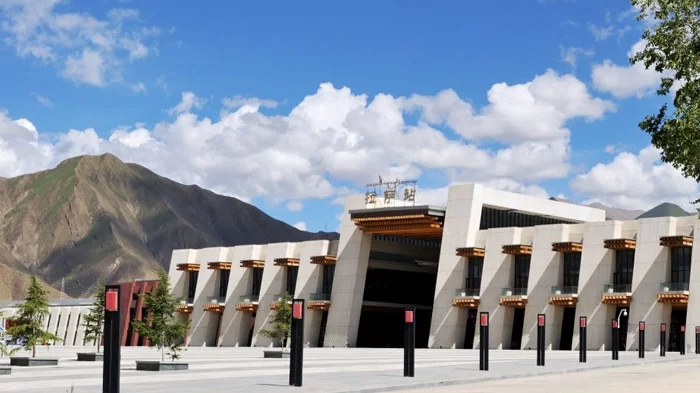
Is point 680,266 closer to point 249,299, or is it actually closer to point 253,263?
point 253,263

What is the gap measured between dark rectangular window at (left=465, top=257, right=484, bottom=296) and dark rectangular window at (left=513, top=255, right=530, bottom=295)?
3.34 m

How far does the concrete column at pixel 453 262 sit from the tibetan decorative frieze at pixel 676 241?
17.4 metres

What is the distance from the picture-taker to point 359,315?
98000mm

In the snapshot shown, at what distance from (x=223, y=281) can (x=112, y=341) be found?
98210 millimetres

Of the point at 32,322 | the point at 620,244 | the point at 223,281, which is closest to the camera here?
the point at 32,322

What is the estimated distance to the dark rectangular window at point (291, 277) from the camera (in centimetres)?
10700

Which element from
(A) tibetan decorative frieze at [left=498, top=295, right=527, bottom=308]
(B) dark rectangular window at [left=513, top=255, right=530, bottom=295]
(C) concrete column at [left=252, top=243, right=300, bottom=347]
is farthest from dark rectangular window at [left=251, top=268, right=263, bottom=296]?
(A) tibetan decorative frieze at [left=498, top=295, right=527, bottom=308]

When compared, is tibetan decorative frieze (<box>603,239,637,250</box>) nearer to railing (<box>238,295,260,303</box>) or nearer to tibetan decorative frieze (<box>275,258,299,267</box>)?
tibetan decorative frieze (<box>275,258,299,267</box>)

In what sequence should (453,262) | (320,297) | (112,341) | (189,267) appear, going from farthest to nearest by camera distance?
(189,267), (320,297), (453,262), (112,341)

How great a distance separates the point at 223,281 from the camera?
380ft

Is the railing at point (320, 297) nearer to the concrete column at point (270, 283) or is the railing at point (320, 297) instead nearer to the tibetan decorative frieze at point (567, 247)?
the concrete column at point (270, 283)

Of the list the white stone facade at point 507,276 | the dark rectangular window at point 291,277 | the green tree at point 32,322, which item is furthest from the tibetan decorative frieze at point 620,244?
the green tree at point 32,322

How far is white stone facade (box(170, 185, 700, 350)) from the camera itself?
8069 centimetres

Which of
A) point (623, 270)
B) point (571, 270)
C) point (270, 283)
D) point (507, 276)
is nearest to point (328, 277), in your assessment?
point (270, 283)
